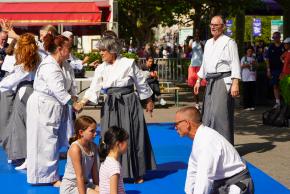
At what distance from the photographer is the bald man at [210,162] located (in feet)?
15.0

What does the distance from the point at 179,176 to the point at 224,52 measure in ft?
5.76

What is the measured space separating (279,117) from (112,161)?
24.8ft

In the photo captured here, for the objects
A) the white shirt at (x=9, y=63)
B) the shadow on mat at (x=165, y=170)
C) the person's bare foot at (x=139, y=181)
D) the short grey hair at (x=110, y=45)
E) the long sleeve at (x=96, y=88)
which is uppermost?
the short grey hair at (x=110, y=45)

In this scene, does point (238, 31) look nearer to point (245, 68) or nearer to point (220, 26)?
point (245, 68)

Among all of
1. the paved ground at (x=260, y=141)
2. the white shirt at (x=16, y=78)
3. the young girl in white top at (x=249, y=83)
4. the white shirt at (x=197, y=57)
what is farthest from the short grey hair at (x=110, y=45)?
the white shirt at (x=197, y=57)

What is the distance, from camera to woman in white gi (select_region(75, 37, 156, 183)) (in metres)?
7.68

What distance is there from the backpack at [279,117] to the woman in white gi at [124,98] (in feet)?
17.9

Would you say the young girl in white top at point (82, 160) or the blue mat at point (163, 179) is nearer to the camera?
the young girl in white top at point (82, 160)

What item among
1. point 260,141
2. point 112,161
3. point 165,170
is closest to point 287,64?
point 260,141

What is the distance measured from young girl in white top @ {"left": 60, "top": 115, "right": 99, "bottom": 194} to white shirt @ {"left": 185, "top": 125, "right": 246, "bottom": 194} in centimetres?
176

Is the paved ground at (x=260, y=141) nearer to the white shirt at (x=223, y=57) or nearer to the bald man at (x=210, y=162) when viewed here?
the white shirt at (x=223, y=57)

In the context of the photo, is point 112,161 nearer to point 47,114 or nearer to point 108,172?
point 108,172

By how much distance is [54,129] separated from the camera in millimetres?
7637

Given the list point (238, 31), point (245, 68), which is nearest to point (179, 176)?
point (245, 68)
